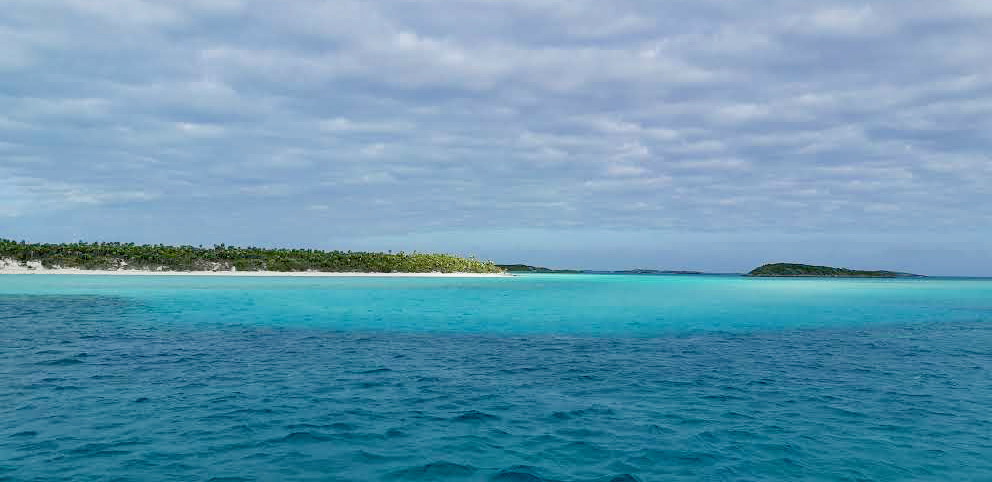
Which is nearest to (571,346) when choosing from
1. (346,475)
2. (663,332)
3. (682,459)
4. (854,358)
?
(663,332)

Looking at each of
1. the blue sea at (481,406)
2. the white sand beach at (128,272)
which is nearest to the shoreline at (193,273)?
the white sand beach at (128,272)

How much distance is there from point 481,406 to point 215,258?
144489mm

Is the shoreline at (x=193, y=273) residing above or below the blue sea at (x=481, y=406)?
above

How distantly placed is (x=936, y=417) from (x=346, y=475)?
14.3 metres

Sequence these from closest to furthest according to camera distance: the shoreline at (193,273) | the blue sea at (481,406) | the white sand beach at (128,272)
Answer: the blue sea at (481,406)
the shoreline at (193,273)
the white sand beach at (128,272)

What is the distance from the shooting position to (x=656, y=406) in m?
15.1

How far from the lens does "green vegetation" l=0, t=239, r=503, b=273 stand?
125562 mm

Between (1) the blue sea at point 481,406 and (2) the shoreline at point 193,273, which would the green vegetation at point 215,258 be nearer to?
(2) the shoreline at point 193,273

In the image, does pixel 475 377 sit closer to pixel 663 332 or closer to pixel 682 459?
pixel 682 459

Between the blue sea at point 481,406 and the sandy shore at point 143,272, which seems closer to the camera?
the blue sea at point 481,406

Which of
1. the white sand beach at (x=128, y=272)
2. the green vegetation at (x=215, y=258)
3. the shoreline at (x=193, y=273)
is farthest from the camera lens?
the green vegetation at (x=215, y=258)

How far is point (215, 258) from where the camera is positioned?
467ft

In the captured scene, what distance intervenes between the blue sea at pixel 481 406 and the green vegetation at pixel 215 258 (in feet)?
379

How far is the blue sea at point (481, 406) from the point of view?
35.3 feet
